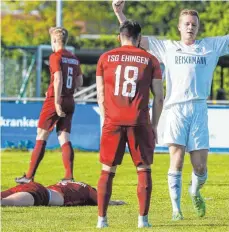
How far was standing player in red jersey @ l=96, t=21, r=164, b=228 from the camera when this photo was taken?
31.0ft

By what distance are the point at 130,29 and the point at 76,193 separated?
10.2ft

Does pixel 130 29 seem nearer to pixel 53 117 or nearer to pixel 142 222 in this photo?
pixel 142 222

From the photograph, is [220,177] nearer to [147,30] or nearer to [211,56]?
[211,56]

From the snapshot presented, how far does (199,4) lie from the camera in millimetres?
52750

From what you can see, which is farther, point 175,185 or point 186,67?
point 175,185

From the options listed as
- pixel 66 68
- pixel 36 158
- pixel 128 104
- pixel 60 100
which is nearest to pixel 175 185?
pixel 128 104

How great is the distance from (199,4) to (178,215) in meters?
43.0

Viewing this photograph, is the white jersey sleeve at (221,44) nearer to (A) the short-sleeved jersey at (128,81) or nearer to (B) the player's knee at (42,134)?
(A) the short-sleeved jersey at (128,81)

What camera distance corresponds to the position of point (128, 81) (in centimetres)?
948

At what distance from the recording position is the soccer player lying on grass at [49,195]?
38.1ft

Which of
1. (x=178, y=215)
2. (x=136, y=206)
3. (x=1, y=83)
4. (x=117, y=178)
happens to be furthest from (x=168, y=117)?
(x=1, y=83)

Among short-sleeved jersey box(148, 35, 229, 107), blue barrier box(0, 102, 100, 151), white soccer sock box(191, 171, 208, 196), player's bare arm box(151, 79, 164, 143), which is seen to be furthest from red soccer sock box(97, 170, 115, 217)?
blue barrier box(0, 102, 100, 151)

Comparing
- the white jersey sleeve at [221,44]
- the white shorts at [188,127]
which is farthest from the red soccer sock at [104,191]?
the white jersey sleeve at [221,44]

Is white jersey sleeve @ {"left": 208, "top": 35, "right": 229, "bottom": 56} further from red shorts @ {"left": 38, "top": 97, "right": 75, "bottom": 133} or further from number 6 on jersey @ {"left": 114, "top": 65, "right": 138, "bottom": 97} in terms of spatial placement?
red shorts @ {"left": 38, "top": 97, "right": 75, "bottom": 133}
